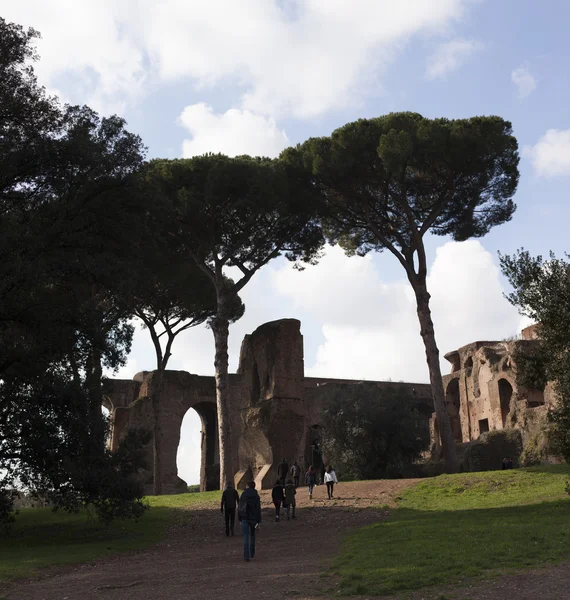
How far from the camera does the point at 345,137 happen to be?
21891 mm

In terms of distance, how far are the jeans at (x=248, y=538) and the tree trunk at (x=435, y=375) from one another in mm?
10384

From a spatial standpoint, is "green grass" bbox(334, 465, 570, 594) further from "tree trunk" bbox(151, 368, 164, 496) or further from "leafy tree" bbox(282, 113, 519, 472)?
"tree trunk" bbox(151, 368, 164, 496)

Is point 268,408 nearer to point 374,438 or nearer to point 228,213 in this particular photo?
point 374,438

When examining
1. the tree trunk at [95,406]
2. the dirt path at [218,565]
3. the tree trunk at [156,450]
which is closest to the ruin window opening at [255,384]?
the tree trunk at [156,450]

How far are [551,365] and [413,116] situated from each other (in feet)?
36.7

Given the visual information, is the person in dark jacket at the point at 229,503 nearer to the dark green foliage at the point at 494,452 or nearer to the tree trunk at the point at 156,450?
the tree trunk at the point at 156,450

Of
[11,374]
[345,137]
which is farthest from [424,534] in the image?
[345,137]

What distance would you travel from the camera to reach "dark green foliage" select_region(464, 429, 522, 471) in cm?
2347

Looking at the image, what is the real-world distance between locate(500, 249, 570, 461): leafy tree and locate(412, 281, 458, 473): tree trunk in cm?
643

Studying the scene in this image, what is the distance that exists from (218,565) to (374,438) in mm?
13047

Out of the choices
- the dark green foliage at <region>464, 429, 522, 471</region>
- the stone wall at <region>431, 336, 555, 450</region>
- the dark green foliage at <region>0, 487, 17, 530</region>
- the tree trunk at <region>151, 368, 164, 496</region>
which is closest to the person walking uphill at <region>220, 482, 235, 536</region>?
the dark green foliage at <region>0, 487, 17, 530</region>

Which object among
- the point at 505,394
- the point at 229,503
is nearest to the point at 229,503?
the point at 229,503

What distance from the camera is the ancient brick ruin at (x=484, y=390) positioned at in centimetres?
2928

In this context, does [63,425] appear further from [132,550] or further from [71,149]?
[71,149]
